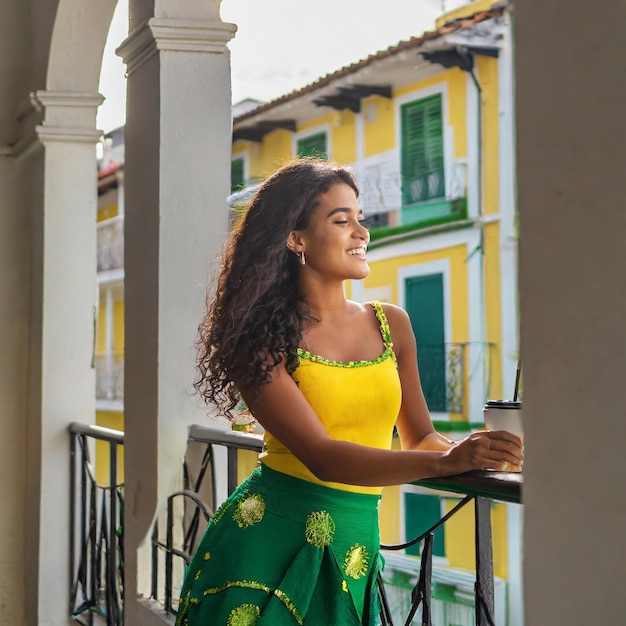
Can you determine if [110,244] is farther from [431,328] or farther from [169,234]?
[169,234]

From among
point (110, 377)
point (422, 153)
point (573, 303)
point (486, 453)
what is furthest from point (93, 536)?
point (110, 377)

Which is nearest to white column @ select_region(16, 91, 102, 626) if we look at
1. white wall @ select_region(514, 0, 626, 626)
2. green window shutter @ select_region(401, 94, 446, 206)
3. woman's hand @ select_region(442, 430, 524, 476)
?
woman's hand @ select_region(442, 430, 524, 476)

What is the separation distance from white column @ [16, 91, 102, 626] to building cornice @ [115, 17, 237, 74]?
42.8 inches

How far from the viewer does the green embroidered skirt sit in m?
1.85

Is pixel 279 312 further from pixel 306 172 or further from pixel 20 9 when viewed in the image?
pixel 20 9

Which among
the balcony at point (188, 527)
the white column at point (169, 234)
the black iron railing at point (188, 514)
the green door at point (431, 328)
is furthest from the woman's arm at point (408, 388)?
the green door at point (431, 328)

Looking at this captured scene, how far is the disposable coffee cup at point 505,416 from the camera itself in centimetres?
158

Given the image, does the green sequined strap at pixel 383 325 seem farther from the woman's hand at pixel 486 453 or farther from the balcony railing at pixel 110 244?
the balcony railing at pixel 110 244

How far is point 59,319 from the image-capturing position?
14.2 feet

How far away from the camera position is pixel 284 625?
1.84 m

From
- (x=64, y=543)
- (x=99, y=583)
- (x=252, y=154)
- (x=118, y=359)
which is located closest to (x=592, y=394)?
(x=99, y=583)

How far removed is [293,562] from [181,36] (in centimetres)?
179

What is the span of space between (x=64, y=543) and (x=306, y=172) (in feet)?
9.12

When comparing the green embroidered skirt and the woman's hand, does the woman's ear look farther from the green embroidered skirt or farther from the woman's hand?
the woman's hand
